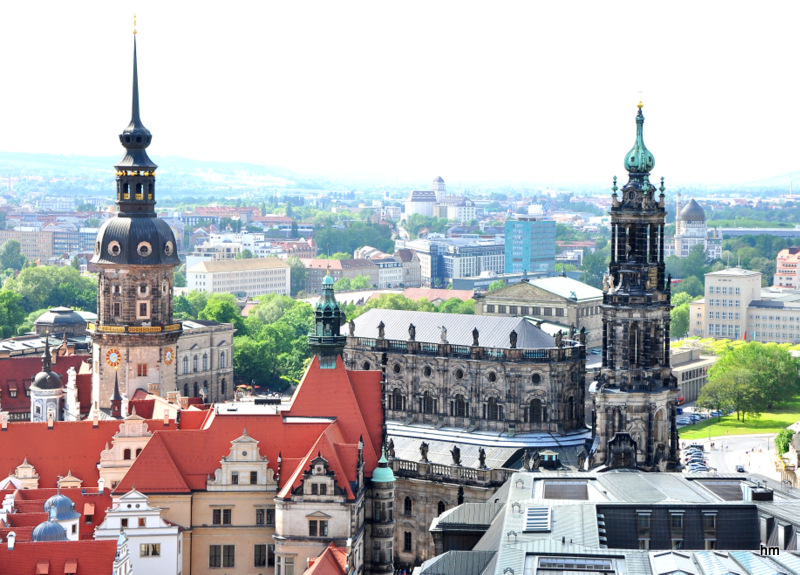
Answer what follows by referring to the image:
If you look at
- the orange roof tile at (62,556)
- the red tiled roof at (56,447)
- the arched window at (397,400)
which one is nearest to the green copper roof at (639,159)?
the arched window at (397,400)

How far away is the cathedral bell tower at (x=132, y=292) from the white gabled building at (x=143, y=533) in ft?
90.0

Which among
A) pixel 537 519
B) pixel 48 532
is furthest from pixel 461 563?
pixel 48 532

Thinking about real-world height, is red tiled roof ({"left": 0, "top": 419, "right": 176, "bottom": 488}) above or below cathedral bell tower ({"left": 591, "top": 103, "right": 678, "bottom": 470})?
below

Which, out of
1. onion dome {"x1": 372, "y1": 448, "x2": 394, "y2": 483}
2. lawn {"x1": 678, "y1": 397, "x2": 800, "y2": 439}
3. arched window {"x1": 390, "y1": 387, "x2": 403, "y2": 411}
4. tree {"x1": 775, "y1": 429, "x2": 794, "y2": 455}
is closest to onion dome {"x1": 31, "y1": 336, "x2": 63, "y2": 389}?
arched window {"x1": 390, "y1": 387, "x2": 403, "y2": 411}

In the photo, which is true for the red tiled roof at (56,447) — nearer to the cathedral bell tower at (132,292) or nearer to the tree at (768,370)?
the cathedral bell tower at (132,292)

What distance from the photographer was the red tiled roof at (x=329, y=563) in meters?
87.2

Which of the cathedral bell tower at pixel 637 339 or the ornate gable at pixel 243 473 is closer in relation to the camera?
the ornate gable at pixel 243 473

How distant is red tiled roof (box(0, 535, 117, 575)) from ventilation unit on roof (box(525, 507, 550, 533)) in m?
23.1

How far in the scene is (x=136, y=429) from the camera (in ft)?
335

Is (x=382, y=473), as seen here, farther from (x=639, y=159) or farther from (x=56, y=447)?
(x=639, y=159)

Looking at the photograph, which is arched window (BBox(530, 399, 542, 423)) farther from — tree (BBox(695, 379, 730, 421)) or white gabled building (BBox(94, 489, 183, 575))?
tree (BBox(695, 379, 730, 421))

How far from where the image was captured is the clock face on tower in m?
120

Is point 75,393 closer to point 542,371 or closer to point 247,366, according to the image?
point 542,371

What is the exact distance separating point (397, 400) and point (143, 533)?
35.5 m
